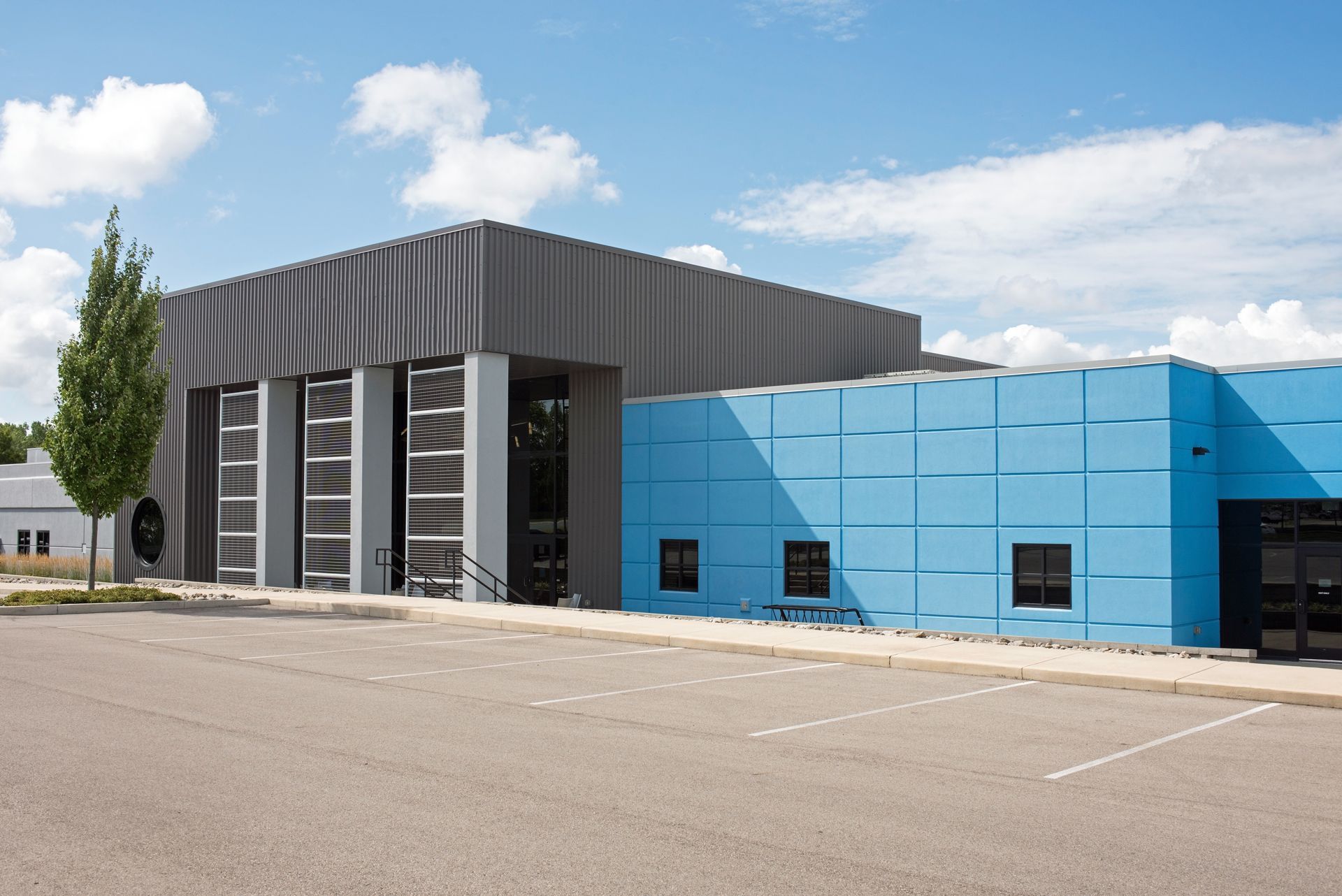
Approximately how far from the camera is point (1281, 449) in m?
22.9

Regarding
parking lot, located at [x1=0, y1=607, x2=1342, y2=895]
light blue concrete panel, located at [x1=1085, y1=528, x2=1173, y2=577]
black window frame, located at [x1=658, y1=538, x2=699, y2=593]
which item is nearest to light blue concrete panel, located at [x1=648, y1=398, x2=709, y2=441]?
black window frame, located at [x1=658, y1=538, x2=699, y2=593]

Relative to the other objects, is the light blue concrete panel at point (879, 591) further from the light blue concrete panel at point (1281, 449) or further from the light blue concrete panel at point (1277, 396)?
the light blue concrete panel at point (1277, 396)

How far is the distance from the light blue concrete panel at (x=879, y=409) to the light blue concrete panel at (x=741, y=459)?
2286 mm

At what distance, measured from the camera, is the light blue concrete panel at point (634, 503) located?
29359 mm

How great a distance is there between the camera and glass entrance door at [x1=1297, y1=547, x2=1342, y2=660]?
22.8m

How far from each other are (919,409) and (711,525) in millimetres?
6124

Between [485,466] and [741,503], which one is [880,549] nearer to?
[741,503]

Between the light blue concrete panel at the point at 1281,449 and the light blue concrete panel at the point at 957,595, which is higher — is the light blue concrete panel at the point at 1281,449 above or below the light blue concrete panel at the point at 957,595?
above

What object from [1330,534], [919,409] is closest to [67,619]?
[919,409]

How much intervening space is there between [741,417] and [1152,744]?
57.2 feet

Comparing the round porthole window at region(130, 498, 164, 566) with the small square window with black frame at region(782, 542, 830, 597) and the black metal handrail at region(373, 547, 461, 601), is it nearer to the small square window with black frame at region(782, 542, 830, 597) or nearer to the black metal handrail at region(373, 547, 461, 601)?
the black metal handrail at region(373, 547, 461, 601)

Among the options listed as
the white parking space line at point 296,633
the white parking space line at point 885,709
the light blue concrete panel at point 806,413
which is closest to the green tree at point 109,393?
the white parking space line at point 296,633

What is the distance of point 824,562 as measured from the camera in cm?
2598

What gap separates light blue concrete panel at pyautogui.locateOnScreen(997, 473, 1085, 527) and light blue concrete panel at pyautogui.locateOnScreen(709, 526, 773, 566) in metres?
5.86
